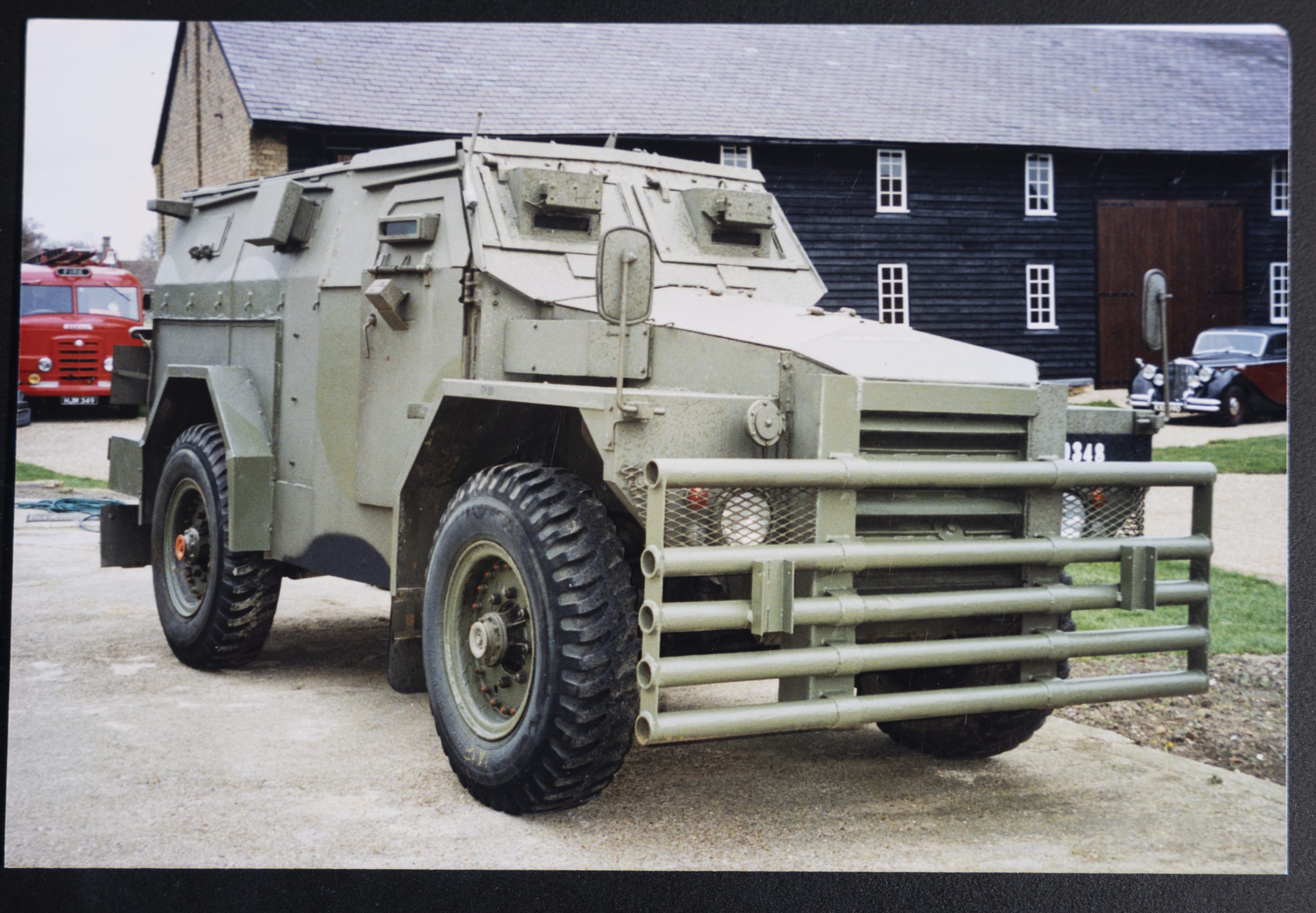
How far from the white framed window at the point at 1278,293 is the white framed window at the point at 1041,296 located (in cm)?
687

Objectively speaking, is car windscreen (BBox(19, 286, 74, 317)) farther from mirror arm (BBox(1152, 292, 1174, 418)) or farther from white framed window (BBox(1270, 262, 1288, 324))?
white framed window (BBox(1270, 262, 1288, 324))

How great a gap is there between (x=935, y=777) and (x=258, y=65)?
372 inches

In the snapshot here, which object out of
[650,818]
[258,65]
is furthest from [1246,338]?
[258,65]

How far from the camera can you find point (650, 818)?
4.16 m

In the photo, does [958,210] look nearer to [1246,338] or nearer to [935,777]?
[1246,338]

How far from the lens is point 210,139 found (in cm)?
1334

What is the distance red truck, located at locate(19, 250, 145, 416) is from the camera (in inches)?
239

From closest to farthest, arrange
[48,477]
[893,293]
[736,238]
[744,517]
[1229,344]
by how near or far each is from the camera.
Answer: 1. [744,517]
2. [736,238]
3. [1229,344]
4. [48,477]
5. [893,293]

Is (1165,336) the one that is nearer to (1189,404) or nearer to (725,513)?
(725,513)

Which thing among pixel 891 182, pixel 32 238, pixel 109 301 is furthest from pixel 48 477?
pixel 891 182

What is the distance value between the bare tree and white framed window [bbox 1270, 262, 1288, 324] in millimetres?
4561

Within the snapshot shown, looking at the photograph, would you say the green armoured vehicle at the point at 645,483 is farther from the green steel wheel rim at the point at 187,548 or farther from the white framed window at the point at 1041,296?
the white framed window at the point at 1041,296

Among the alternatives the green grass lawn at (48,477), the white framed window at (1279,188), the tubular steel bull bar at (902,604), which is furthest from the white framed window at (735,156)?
the tubular steel bull bar at (902,604)

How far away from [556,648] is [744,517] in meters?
0.64
